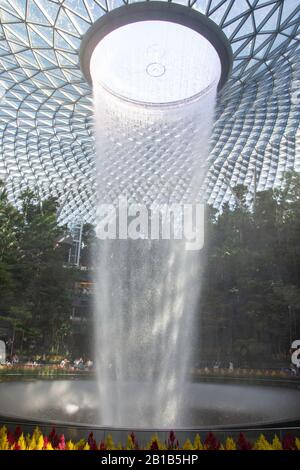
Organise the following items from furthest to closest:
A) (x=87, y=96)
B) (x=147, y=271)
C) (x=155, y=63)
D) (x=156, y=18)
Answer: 1. (x=147, y=271)
2. (x=87, y=96)
3. (x=155, y=63)
4. (x=156, y=18)

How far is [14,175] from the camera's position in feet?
193

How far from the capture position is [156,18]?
21.9m

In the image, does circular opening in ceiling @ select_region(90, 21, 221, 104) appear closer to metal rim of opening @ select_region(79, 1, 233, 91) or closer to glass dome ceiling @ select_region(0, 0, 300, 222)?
metal rim of opening @ select_region(79, 1, 233, 91)

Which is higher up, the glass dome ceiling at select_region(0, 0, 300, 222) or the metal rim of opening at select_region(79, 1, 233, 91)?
the glass dome ceiling at select_region(0, 0, 300, 222)

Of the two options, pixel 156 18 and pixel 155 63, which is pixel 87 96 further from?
pixel 156 18

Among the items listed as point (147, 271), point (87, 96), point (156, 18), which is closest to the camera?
point (156, 18)

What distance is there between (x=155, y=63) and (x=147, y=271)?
21.4 metres

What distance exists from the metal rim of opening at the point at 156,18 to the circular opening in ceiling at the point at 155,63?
2.37 feet

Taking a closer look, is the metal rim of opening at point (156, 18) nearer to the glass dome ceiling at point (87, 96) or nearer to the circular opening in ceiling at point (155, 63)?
the glass dome ceiling at point (87, 96)

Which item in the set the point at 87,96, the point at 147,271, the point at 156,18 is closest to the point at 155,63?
the point at 156,18

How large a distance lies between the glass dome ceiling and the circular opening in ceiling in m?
1.68

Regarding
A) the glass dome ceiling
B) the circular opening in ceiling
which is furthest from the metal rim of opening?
the circular opening in ceiling

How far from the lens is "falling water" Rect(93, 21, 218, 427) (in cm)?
2006

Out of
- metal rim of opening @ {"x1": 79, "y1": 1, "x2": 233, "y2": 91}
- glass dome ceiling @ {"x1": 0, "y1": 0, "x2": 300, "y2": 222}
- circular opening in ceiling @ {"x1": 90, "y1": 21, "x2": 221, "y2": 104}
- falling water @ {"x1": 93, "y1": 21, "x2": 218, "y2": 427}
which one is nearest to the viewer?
falling water @ {"x1": 93, "y1": 21, "x2": 218, "y2": 427}
